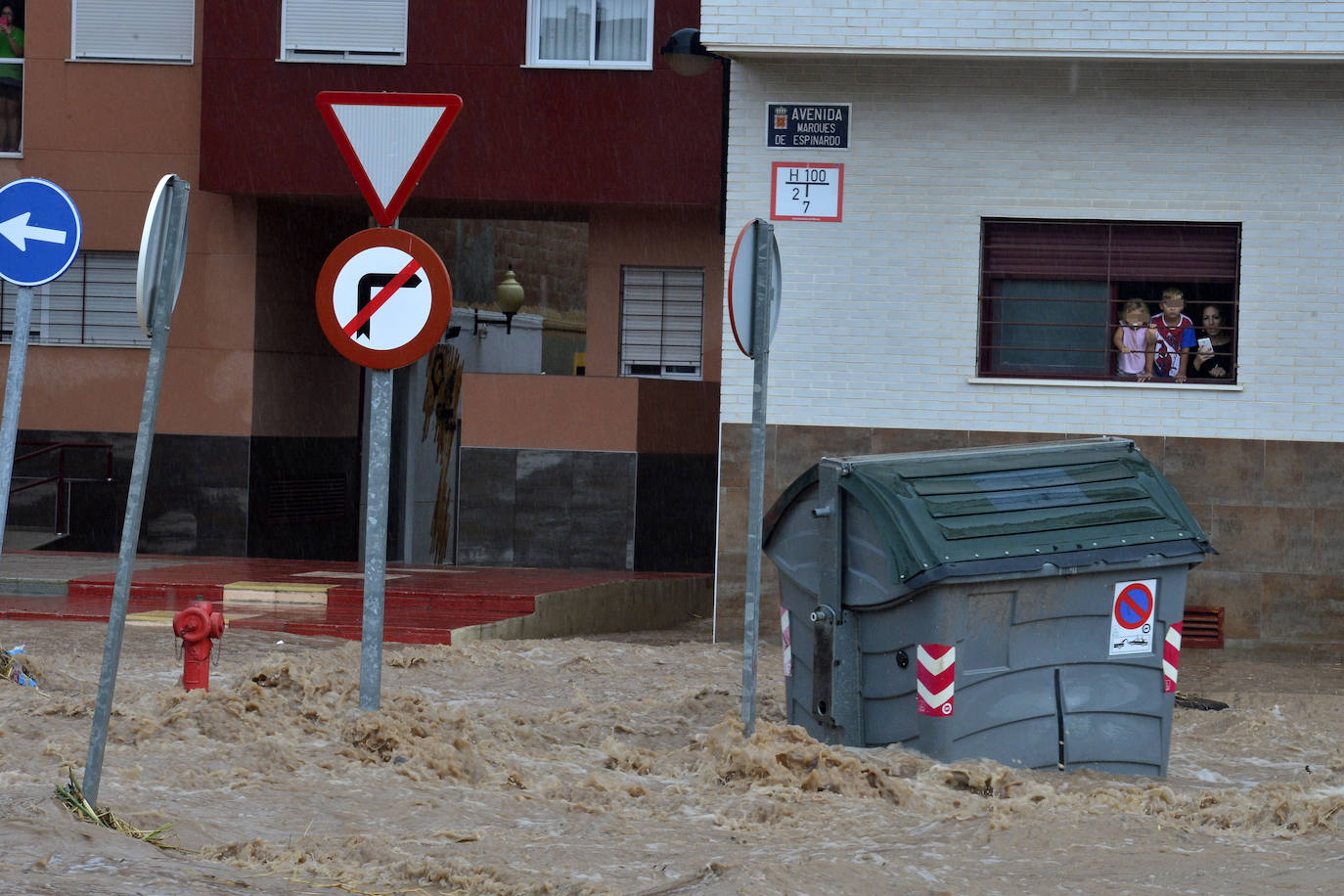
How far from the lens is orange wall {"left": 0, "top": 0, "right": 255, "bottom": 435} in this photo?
16.8 m

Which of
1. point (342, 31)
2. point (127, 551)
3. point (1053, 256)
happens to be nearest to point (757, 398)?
point (127, 551)

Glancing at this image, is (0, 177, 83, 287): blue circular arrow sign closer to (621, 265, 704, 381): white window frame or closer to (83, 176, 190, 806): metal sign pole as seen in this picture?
(83, 176, 190, 806): metal sign pole

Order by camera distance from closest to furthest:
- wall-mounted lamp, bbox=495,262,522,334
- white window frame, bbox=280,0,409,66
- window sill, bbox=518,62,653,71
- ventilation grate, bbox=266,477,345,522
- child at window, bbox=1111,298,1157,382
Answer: child at window, bbox=1111,298,1157,382
window sill, bbox=518,62,653,71
white window frame, bbox=280,0,409,66
ventilation grate, bbox=266,477,345,522
wall-mounted lamp, bbox=495,262,522,334

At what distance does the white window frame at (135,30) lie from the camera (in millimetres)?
16812

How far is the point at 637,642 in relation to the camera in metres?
12.8

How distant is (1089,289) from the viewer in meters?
12.6

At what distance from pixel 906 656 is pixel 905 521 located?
23.5 inches

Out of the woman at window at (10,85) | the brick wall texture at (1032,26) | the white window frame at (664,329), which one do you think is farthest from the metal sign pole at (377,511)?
the woman at window at (10,85)

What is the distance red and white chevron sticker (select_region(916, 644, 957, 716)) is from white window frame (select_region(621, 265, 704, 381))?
1016 centimetres

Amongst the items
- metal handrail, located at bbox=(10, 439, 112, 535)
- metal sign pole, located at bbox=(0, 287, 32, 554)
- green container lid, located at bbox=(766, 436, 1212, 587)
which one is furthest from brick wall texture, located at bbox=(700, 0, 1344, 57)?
metal handrail, located at bbox=(10, 439, 112, 535)

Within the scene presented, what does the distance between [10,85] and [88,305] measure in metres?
2.64

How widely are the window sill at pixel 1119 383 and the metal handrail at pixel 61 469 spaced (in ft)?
31.5

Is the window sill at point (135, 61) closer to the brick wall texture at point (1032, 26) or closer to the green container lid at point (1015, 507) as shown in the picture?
the brick wall texture at point (1032, 26)

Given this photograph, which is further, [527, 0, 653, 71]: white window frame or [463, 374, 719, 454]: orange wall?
[463, 374, 719, 454]: orange wall
